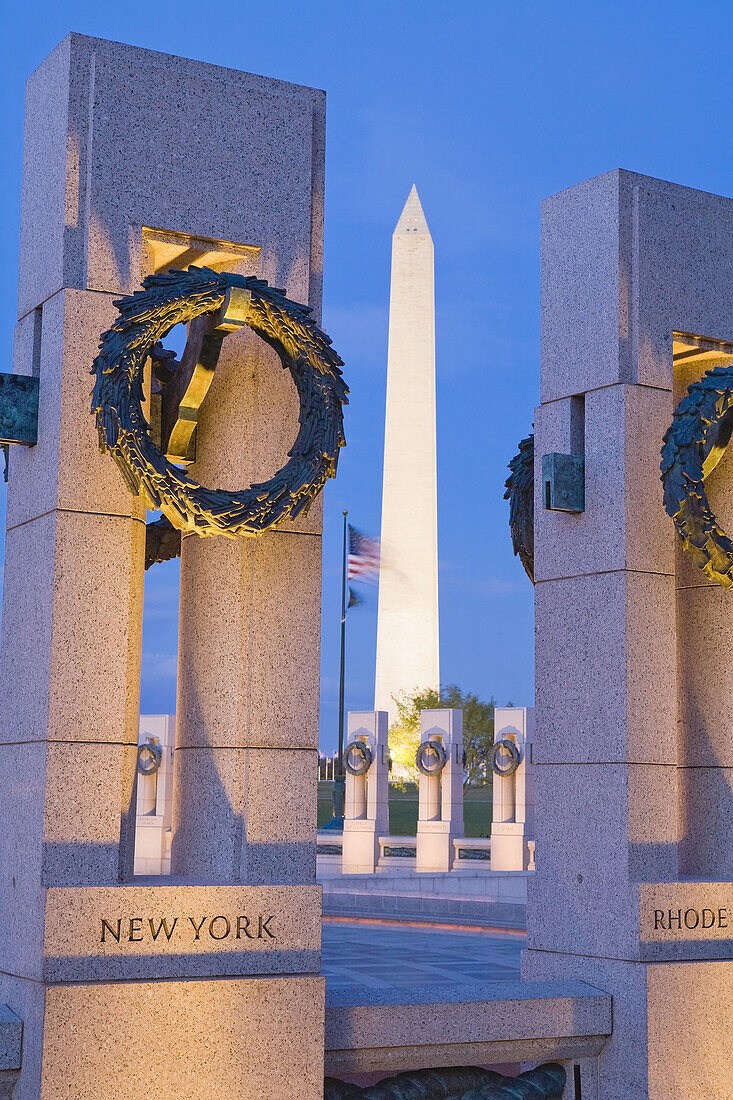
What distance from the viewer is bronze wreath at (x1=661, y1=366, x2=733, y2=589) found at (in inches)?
347

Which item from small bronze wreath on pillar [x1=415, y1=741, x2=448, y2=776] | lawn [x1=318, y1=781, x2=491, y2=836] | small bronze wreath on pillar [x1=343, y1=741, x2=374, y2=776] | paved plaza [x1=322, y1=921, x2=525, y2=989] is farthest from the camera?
lawn [x1=318, y1=781, x2=491, y2=836]

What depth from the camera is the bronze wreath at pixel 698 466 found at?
8.81 meters

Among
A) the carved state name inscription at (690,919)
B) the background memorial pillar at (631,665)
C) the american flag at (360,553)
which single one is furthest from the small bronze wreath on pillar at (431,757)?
the carved state name inscription at (690,919)

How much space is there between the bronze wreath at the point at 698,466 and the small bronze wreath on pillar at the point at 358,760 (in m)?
20.7

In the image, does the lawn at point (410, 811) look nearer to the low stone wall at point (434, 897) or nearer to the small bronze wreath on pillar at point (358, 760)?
the small bronze wreath on pillar at point (358, 760)

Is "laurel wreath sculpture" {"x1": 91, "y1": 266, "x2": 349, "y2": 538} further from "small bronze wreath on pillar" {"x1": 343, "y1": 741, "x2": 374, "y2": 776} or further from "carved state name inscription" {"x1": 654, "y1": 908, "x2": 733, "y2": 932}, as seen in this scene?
"small bronze wreath on pillar" {"x1": 343, "y1": 741, "x2": 374, "y2": 776}

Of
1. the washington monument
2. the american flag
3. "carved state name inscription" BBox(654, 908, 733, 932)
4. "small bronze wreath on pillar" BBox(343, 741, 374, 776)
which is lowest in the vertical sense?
"carved state name inscription" BBox(654, 908, 733, 932)

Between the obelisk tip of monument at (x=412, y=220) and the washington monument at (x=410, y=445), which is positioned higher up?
the obelisk tip of monument at (x=412, y=220)

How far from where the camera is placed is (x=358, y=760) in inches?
1157

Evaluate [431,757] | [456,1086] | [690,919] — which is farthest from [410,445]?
[456,1086]

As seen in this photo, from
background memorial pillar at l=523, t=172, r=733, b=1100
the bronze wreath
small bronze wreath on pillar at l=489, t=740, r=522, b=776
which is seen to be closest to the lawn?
small bronze wreath on pillar at l=489, t=740, r=522, b=776

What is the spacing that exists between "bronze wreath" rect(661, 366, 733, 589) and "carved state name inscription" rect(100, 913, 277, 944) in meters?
3.43

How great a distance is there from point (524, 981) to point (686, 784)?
164cm

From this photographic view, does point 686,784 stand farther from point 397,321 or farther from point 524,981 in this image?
point 397,321
